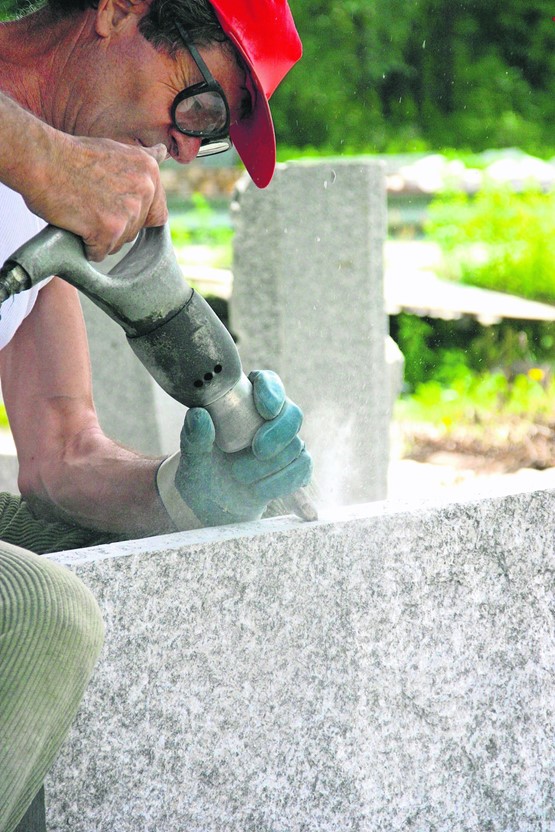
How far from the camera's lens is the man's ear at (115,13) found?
6.85ft

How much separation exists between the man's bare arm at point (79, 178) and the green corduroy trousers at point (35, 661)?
51 centimetres

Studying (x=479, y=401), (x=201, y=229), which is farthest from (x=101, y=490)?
(x=201, y=229)

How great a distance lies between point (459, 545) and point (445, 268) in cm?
813

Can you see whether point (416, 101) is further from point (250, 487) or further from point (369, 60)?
point (250, 487)

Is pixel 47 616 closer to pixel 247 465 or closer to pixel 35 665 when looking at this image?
pixel 35 665

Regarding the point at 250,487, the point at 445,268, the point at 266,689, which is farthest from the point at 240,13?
the point at 445,268

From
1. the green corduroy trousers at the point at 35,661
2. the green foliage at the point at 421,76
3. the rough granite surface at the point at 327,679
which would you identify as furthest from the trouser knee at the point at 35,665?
the green foliage at the point at 421,76

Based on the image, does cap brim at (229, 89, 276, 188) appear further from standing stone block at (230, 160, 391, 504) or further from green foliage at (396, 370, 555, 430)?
green foliage at (396, 370, 555, 430)

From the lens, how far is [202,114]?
2.13 metres

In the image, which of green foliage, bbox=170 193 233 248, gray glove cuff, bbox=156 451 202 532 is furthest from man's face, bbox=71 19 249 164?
green foliage, bbox=170 193 233 248

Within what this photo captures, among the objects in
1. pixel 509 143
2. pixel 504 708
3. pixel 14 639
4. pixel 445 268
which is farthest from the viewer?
pixel 509 143

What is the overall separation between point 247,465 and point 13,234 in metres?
0.74

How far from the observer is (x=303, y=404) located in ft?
14.7

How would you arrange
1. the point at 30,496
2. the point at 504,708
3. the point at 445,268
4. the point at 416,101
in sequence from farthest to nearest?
the point at 416,101, the point at 445,268, the point at 30,496, the point at 504,708
